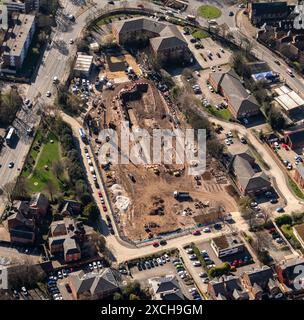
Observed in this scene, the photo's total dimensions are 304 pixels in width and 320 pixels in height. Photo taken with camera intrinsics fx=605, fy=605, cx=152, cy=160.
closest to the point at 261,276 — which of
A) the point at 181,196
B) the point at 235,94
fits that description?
the point at 181,196

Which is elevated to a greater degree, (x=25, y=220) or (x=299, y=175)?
(x=299, y=175)

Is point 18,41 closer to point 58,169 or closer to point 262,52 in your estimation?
point 58,169

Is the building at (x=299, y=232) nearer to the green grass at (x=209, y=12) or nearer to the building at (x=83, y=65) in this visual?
the building at (x=83, y=65)

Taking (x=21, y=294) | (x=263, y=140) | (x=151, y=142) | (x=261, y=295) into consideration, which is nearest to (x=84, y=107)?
(x=151, y=142)

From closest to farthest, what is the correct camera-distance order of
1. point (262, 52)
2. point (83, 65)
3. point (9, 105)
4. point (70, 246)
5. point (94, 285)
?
point (94, 285), point (70, 246), point (9, 105), point (83, 65), point (262, 52)

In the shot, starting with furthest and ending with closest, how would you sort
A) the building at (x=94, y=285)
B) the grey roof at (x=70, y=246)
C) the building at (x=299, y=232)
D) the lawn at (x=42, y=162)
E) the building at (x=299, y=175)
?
1. the building at (x=299, y=175)
2. the lawn at (x=42, y=162)
3. the building at (x=299, y=232)
4. the grey roof at (x=70, y=246)
5. the building at (x=94, y=285)

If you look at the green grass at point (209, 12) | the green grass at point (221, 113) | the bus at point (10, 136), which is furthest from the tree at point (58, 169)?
the green grass at point (209, 12)
